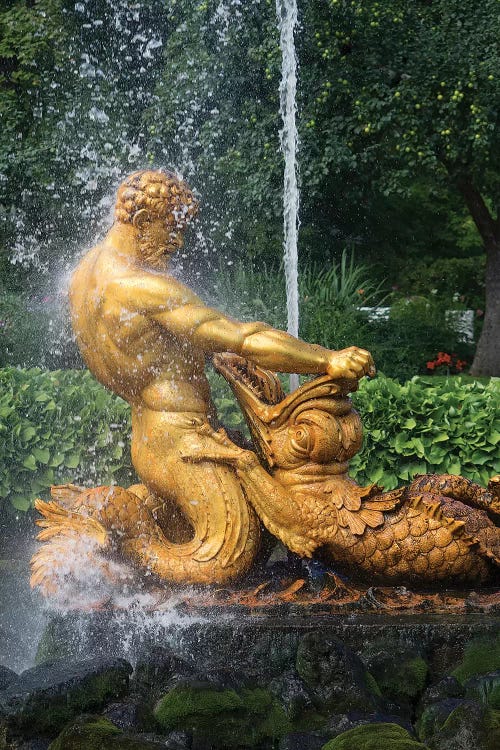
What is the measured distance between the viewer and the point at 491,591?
14.9ft

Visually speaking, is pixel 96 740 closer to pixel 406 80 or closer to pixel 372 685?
pixel 372 685

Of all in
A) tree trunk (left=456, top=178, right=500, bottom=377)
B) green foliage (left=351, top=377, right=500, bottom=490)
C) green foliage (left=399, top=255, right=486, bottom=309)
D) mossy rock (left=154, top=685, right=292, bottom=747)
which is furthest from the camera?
green foliage (left=399, top=255, right=486, bottom=309)

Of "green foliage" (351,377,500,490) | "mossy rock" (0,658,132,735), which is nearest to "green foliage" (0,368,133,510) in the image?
"green foliage" (351,377,500,490)

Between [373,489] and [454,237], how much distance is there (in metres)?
13.7

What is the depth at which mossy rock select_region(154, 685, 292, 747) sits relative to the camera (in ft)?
11.8

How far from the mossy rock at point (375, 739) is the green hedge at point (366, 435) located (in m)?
3.74

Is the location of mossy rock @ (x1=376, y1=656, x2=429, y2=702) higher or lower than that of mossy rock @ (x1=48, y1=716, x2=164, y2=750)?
lower

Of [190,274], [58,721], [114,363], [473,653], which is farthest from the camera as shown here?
[190,274]

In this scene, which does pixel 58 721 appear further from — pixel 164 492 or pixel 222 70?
pixel 222 70

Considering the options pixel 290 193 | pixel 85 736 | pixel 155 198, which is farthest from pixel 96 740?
pixel 290 193

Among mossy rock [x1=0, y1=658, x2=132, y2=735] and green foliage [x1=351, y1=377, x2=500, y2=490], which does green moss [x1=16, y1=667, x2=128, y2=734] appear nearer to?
mossy rock [x1=0, y1=658, x2=132, y2=735]

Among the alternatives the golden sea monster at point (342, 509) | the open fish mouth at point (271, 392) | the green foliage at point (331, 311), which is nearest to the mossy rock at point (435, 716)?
the golden sea monster at point (342, 509)

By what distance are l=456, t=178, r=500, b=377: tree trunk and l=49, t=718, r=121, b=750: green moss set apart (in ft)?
36.2

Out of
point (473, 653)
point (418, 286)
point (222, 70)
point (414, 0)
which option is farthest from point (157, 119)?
point (473, 653)
